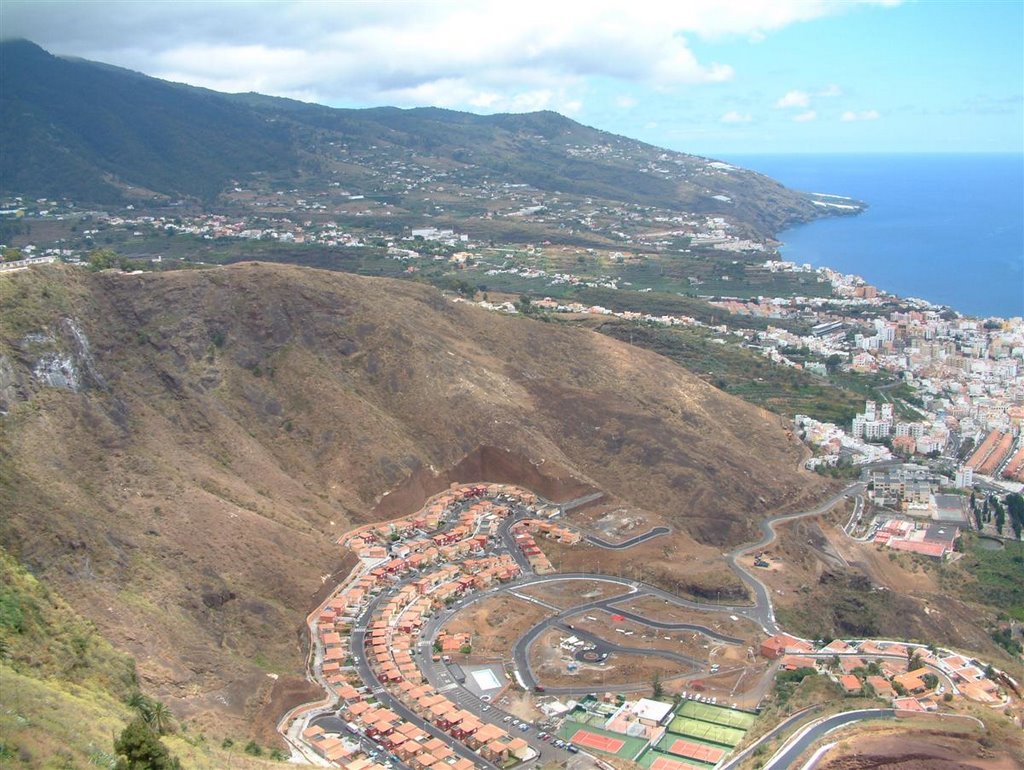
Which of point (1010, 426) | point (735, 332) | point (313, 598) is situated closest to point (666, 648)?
point (313, 598)

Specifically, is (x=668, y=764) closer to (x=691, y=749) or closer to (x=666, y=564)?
(x=691, y=749)

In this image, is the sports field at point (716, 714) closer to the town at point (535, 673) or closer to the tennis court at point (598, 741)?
the town at point (535, 673)

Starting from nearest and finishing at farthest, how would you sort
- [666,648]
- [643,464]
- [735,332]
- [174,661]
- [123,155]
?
[174,661] → [666,648] → [643,464] → [735,332] → [123,155]

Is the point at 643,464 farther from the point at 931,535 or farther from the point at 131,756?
the point at 131,756

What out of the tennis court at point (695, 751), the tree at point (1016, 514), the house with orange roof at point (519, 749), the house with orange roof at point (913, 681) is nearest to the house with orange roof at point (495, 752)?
the house with orange roof at point (519, 749)

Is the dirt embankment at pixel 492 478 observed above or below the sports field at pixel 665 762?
above

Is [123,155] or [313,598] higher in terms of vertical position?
[123,155]

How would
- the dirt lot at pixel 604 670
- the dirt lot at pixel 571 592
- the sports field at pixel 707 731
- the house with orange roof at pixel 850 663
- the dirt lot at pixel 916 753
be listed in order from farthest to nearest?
the dirt lot at pixel 571 592 < the dirt lot at pixel 604 670 < the house with orange roof at pixel 850 663 < the sports field at pixel 707 731 < the dirt lot at pixel 916 753
